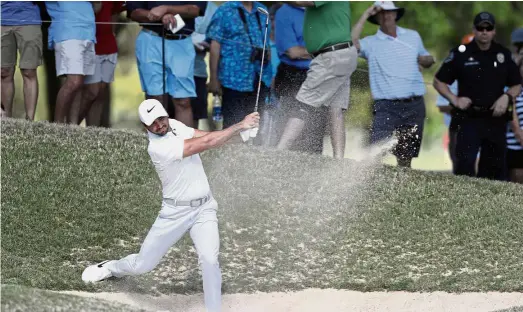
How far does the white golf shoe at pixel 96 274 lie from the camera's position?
1319 centimetres

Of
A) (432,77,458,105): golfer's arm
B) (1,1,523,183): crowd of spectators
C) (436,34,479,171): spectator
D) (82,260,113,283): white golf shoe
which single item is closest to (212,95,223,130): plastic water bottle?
(1,1,523,183): crowd of spectators

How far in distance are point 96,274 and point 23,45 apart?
3.83m

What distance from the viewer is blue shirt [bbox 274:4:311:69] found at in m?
16.3

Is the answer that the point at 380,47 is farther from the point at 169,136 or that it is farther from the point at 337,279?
the point at 169,136

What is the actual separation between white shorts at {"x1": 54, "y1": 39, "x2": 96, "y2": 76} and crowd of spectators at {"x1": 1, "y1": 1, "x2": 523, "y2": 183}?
0.01 meters

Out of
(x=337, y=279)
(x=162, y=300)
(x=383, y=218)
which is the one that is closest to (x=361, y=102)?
(x=383, y=218)

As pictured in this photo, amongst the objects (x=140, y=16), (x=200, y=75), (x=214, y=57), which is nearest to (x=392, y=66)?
(x=214, y=57)

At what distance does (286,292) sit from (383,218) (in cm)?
215

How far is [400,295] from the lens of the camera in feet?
44.5

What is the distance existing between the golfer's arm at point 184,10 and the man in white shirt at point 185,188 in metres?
4.22

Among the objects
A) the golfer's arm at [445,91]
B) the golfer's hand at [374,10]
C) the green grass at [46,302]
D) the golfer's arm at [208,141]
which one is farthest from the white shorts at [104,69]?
the green grass at [46,302]

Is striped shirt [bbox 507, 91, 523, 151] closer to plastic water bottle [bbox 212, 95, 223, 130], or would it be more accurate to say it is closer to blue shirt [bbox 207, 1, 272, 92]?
blue shirt [bbox 207, 1, 272, 92]

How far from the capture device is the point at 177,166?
12.1 metres

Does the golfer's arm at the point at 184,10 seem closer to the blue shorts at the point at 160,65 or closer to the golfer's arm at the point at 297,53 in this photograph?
the blue shorts at the point at 160,65
